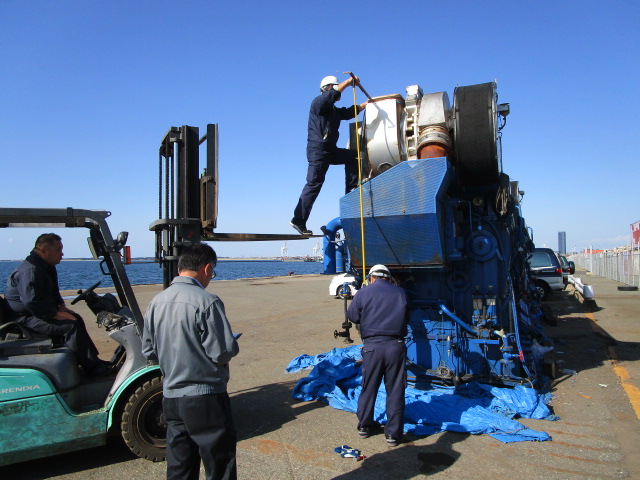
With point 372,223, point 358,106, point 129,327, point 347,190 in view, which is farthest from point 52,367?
point 358,106

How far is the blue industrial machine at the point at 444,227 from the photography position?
554 centimetres

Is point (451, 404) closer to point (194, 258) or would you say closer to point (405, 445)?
point (405, 445)

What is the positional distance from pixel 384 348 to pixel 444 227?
6.06 feet

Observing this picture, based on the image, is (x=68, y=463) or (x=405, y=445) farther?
(x=405, y=445)

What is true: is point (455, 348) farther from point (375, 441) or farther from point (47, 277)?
point (47, 277)

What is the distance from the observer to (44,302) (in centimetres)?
418

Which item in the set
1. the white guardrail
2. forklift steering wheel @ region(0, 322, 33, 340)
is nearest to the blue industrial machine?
forklift steering wheel @ region(0, 322, 33, 340)

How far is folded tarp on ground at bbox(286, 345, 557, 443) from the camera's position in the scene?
4.82 meters

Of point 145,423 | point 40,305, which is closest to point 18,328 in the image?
point 40,305

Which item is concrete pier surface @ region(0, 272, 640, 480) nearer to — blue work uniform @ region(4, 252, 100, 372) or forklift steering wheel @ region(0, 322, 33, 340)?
blue work uniform @ region(4, 252, 100, 372)

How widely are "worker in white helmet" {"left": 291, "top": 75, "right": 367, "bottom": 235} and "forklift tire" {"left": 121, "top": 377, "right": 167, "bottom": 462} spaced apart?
2.77 meters

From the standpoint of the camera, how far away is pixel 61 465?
4273 mm

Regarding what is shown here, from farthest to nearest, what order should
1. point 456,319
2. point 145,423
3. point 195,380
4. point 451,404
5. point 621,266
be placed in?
point 621,266, point 456,319, point 451,404, point 145,423, point 195,380

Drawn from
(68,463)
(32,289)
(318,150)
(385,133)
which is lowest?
(68,463)
